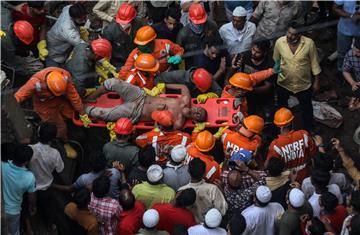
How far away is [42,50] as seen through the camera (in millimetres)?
10156

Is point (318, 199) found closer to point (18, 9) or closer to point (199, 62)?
point (199, 62)

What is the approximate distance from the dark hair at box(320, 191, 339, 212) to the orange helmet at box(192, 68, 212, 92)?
3136mm

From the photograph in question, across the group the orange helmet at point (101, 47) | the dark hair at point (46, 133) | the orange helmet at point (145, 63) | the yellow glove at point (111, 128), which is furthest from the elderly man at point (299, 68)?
the dark hair at point (46, 133)

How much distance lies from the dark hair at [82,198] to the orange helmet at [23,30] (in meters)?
3.36

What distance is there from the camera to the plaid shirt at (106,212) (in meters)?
7.52

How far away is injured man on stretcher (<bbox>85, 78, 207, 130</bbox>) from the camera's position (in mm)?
9531

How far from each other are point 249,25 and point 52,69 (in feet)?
9.98

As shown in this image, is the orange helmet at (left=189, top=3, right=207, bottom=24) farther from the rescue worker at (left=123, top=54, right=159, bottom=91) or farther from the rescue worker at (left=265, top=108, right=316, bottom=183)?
the rescue worker at (left=265, top=108, right=316, bottom=183)

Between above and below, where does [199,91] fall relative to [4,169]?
below

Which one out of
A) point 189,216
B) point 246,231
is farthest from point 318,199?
point 189,216

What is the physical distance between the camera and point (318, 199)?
7512 mm

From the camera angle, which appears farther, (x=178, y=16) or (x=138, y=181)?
(x=178, y=16)

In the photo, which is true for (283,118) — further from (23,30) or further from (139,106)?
(23,30)

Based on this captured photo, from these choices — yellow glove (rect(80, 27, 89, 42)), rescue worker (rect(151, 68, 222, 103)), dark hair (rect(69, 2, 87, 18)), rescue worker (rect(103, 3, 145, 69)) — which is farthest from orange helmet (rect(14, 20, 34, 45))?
rescue worker (rect(151, 68, 222, 103))
